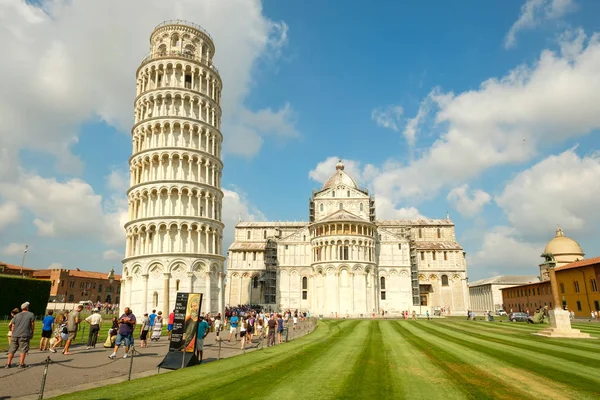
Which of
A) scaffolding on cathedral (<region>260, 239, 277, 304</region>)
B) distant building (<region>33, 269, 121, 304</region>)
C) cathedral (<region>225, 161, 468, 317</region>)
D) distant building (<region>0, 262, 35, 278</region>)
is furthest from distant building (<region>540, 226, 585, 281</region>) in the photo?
distant building (<region>0, 262, 35, 278</region>)

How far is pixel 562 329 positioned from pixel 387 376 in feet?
64.2

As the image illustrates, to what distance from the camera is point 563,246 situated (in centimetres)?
9244

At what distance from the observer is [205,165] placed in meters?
48.4

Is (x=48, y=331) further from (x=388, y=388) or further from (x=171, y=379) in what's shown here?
(x=388, y=388)

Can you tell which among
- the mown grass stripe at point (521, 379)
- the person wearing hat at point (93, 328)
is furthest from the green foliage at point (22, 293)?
the mown grass stripe at point (521, 379)

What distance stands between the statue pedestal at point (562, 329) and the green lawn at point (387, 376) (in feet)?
22.4

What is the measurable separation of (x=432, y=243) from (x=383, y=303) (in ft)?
71.9

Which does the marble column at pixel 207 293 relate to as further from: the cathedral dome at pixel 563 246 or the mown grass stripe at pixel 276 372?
the cathedral dome at pixel 563 246

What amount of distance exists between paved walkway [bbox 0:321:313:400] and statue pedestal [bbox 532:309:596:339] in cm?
2057

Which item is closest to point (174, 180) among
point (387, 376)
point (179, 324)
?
point (179, 324)

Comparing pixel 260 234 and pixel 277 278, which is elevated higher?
pixel 260 234

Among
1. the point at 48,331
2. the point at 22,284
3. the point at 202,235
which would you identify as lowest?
the point at 48,331

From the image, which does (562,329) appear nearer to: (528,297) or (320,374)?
(320,374)

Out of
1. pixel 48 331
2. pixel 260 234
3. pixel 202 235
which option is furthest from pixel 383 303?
pixel 48 331
